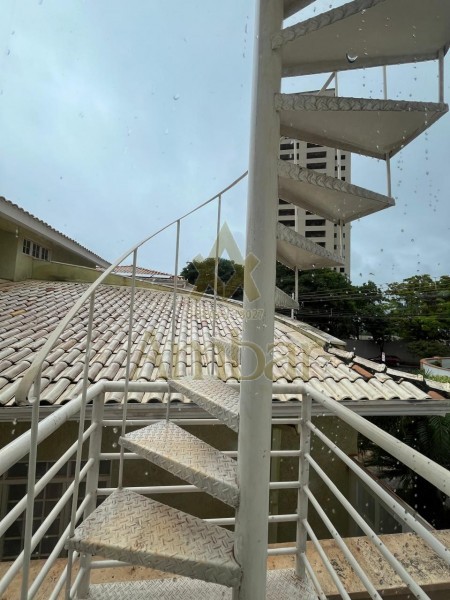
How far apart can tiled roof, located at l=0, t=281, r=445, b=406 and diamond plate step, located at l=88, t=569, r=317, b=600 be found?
980mm

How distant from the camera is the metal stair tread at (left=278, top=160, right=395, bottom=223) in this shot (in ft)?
4.11

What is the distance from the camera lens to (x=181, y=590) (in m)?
1.33

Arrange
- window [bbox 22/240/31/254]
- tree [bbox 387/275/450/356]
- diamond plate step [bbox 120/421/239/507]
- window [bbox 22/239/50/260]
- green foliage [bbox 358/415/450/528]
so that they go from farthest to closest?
tree [bbox 387/275/450/356] → window [bbox 22/239/50/260] → window [bbox 22/240/31/254] → green foliage [bbox 358/415/450/528] → diamond plate step [bbox 120/421/239/507]

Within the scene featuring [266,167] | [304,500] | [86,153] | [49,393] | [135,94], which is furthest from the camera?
[86,153]

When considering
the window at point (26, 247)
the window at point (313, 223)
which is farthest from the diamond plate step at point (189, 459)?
the window at point (26, 247)

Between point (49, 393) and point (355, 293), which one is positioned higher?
point (355, 293)

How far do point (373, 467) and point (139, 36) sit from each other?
594 cm

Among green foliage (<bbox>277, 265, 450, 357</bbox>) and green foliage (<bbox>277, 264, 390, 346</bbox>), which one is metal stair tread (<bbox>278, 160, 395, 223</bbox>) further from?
green foliage (<bbox>277, 264, 390, 346</bbox>)

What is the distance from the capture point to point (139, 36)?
3.18 metres

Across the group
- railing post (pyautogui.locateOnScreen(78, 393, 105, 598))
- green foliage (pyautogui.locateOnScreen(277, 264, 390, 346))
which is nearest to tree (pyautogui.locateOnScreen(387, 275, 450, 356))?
green foliage (pyautogui.locateOnScreen(277, 264, 390, 346))

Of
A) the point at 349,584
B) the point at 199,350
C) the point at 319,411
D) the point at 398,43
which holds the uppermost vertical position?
the point at 398,43

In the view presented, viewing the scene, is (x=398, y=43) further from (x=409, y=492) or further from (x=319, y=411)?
(x=409, y=492)

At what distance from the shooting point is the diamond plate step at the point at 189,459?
3.64ft

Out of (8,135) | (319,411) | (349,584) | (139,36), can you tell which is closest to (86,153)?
(8,135)
